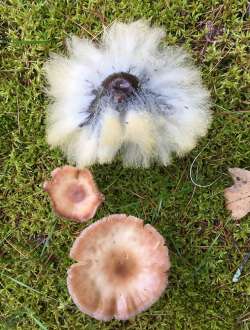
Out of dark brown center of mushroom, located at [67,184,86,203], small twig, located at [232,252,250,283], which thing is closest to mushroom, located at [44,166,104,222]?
dark brown center of mushroom, located at [67,184,86,203]

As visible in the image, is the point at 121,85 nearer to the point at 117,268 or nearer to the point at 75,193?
the point at 75,193

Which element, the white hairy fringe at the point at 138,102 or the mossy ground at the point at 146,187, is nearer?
the white hairy fringe at the point at 138,102

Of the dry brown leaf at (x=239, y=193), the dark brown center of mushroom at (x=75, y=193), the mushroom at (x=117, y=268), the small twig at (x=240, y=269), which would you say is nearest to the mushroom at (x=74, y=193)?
the dark brown center of mushroom at (x=75, y=193)

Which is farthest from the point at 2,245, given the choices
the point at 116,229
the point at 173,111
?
the point at 173,111

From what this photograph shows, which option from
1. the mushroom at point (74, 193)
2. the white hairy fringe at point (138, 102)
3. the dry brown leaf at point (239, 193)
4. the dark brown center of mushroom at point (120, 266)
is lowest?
the dark brown center of mushroom at point (120, 266)

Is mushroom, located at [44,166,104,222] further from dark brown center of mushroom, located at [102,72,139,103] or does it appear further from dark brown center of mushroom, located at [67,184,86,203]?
dark brown center of mushroom, located at [102,72,139,103]

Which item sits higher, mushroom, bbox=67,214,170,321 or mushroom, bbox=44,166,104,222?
mushroom, bbox=44,166,104,222

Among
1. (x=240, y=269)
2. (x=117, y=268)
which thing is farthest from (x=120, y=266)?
(x=240, y=269)

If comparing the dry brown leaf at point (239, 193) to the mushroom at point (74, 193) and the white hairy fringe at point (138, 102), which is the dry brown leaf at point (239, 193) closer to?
the white hairy fringe at point (138, 102)
